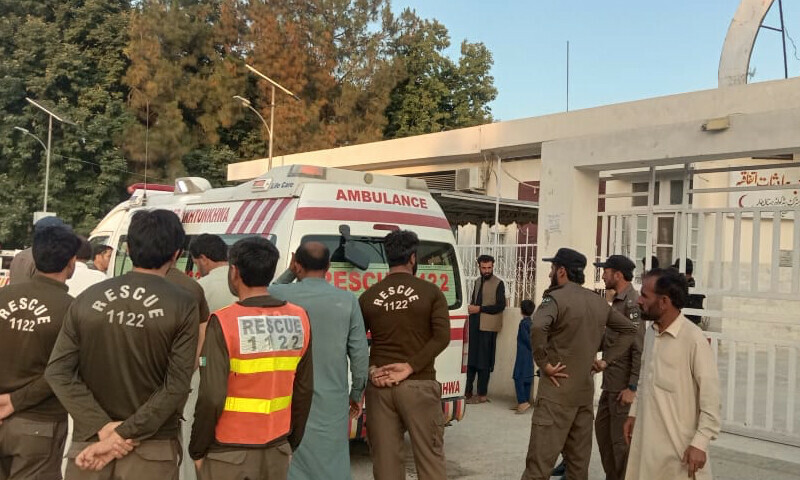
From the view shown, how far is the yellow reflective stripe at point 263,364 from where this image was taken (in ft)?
9.77

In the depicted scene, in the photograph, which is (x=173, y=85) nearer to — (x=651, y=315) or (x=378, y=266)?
(x=378, y=266)

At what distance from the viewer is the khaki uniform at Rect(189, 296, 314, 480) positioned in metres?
2.94

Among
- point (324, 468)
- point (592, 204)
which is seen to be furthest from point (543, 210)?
point (324, 468)

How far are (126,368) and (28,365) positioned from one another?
99 cm

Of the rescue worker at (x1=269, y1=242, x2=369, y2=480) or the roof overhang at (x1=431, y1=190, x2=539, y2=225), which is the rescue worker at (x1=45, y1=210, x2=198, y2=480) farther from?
the roof overhang at (x1=431, y1=190, x2=539, y2=225)

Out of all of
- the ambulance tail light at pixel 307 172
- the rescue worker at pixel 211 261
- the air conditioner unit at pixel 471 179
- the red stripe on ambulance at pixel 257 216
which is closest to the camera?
the rescue worker at pixel 211 261

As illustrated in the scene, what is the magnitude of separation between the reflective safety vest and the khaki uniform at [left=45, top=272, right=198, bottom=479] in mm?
208

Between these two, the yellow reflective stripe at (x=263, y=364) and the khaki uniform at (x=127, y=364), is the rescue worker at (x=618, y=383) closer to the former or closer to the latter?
the yellow reflective stripe at (x=263, y=364)

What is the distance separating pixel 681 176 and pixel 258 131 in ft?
91.0

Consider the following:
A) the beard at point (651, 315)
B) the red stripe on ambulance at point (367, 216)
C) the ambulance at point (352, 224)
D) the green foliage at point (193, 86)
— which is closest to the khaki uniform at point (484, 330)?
the ambulance at point (352, 224)

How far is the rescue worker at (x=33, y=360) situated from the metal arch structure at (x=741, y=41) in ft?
29.9

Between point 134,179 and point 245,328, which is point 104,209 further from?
point 245,328

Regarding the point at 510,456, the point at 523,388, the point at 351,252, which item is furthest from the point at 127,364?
the point at 523,388

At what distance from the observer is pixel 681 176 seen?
809 cm
